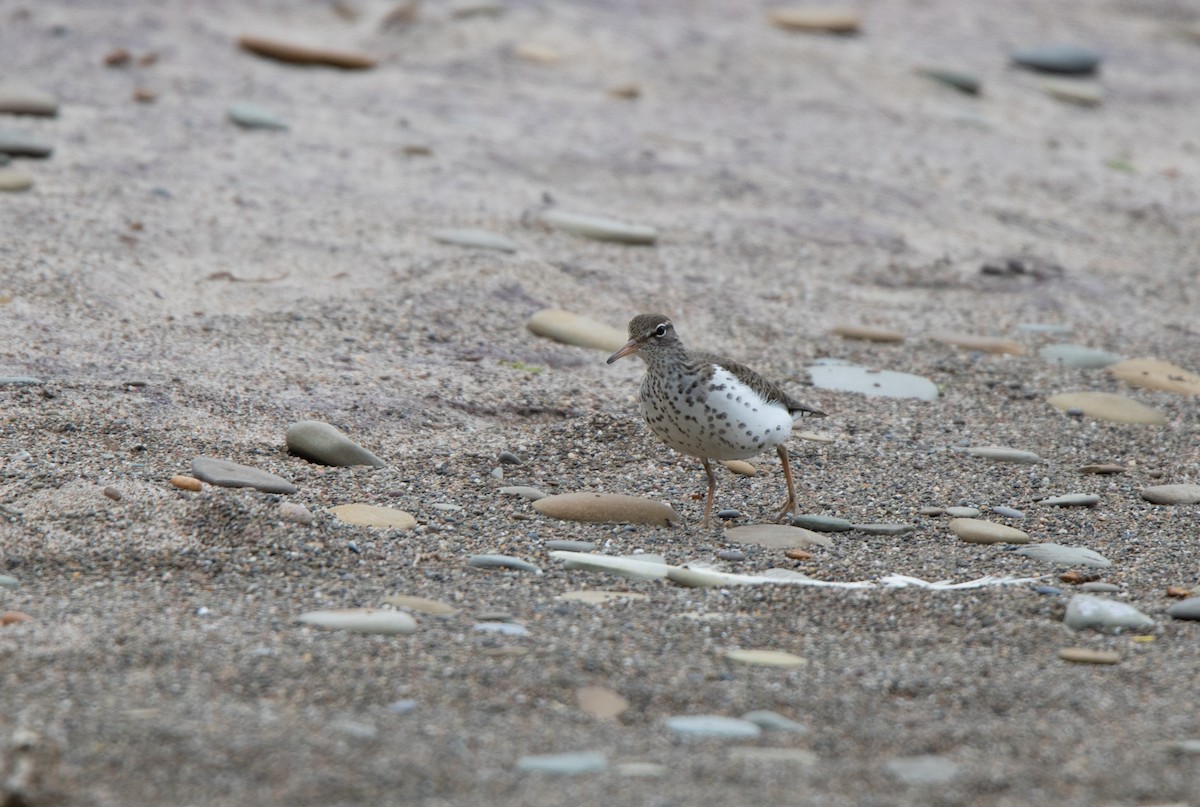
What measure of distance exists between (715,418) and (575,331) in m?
2.18

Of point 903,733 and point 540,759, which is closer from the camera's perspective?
point 540,759

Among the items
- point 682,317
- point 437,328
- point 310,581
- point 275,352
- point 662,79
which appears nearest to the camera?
point 310,581

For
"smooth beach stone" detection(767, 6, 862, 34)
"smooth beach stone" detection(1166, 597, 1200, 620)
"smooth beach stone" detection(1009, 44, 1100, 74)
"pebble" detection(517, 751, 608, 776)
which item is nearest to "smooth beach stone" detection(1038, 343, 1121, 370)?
"smooth beach stone" detection(1166, 597, 1200, 620)

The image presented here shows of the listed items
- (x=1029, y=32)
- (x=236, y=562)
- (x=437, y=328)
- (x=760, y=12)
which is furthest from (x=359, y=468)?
(x=1029, y=32)

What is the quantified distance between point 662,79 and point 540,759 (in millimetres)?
8852

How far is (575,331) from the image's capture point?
7.47 m

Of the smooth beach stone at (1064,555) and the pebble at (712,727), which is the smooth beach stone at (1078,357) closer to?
the smooth beach stone at (1064,555)

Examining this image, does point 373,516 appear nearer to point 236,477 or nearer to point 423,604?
point 236,477

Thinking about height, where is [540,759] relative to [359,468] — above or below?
above

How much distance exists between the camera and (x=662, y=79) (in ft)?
37.9

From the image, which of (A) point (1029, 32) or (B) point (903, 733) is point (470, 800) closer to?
(B) point (903, 733)

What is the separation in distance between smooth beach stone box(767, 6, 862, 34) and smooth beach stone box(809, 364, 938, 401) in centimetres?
620

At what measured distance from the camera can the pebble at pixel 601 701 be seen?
3781 mm

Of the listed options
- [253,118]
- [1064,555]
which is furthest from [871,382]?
[253,118]
